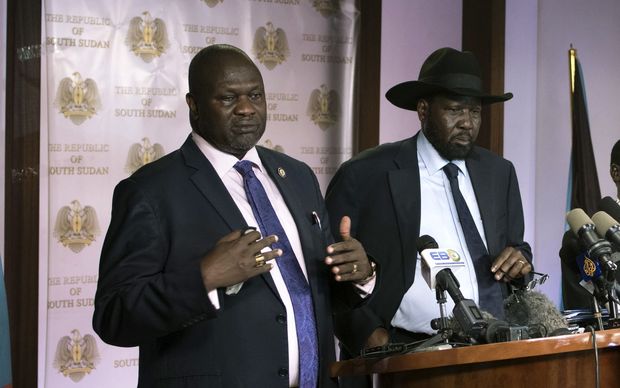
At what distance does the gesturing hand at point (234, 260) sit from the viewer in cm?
243

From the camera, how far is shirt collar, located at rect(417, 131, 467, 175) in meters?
3.86

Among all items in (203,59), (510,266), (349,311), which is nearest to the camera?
(203,59)

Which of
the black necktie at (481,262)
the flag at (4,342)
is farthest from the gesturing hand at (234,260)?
the flag at (4,342)

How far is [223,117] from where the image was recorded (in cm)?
284

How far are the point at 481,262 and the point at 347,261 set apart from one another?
114 cm

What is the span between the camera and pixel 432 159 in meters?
3.87

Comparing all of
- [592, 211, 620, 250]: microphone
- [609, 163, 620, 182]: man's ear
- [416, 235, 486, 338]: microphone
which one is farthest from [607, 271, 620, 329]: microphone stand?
[609, 163, 620, 182]: man's ear

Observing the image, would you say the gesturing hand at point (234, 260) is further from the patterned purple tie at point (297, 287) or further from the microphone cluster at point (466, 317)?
the microphone cluster at point (466, 317)

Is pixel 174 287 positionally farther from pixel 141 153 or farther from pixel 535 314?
pixel 141 153

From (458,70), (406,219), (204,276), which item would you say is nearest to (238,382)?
(204,276)

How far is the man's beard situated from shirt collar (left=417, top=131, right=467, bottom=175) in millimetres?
18

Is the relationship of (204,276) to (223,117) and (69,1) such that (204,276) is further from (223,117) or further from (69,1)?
(69,1)

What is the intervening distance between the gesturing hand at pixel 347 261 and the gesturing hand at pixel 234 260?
0.25 m

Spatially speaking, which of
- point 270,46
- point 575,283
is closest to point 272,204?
point 575,283
